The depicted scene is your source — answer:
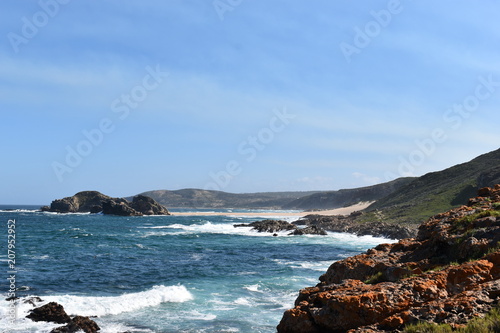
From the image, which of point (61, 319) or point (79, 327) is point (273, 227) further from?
point (79, 327)

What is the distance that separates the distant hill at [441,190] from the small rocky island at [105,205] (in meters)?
89.2

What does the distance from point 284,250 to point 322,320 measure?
4160cm

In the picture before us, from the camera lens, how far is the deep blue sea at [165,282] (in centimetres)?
2119

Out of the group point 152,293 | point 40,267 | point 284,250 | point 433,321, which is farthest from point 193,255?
point 433,321

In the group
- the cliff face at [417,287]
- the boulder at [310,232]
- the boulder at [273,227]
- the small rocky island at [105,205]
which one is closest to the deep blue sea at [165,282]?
the cliff face at [417,287]

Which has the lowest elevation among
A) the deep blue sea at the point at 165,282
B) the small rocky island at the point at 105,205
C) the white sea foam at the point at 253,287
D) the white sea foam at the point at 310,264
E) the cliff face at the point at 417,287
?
the white sea foam at the point at 310,264

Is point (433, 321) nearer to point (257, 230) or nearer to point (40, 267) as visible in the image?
point (40, 267)

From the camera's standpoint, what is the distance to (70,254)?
44.8 metres

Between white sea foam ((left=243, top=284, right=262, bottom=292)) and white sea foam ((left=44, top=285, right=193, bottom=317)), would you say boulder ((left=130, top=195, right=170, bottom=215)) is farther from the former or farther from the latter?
white sea foam ((left=44, top=285, right=193, bottom=317))

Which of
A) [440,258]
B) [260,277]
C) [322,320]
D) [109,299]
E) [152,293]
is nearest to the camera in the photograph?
[322,320]

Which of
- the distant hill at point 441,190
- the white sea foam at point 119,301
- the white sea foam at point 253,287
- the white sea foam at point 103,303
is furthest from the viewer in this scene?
the distant hill at point 441,190

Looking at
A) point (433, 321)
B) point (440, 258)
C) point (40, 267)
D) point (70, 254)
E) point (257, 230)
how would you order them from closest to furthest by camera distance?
1. point (433, 321)
2. point (440, 258)
3. point (40, 267)
4. point (70, 254)
5. point (257, 230)

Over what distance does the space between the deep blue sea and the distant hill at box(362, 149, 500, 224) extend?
42.1 meters

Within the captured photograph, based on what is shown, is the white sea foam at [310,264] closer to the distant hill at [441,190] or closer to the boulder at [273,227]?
the boulder at [273,227]
